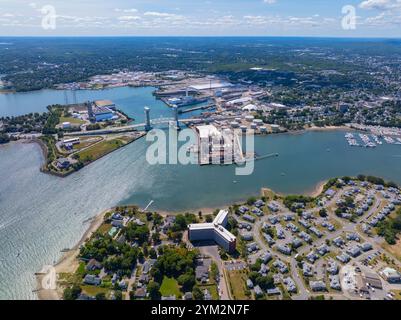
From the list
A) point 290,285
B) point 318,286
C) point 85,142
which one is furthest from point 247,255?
point 85,142

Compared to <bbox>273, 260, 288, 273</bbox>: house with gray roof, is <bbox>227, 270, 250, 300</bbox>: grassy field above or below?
below

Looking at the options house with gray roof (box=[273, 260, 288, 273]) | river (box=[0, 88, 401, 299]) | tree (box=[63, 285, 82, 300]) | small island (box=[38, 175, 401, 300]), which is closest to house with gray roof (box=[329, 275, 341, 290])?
small island (box=[38, 175, 401, 300])

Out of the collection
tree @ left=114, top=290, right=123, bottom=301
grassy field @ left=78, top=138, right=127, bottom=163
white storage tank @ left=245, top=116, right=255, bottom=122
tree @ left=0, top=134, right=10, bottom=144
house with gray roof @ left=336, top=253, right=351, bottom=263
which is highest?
white storage tank @ left=245, top=116, right=255, bottom=122

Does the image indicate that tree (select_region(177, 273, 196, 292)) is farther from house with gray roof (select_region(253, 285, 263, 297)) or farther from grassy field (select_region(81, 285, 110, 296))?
grassy field (select_region(81, 285, 110, 296))

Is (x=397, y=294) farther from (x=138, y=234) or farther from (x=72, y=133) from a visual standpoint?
(x=72, y=133)

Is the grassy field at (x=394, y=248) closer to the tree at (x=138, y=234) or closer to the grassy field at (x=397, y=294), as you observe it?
the grassy field at (x=397, y=294)

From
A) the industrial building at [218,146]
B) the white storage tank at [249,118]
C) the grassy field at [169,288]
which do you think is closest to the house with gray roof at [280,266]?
the grassy field at [169,288]
